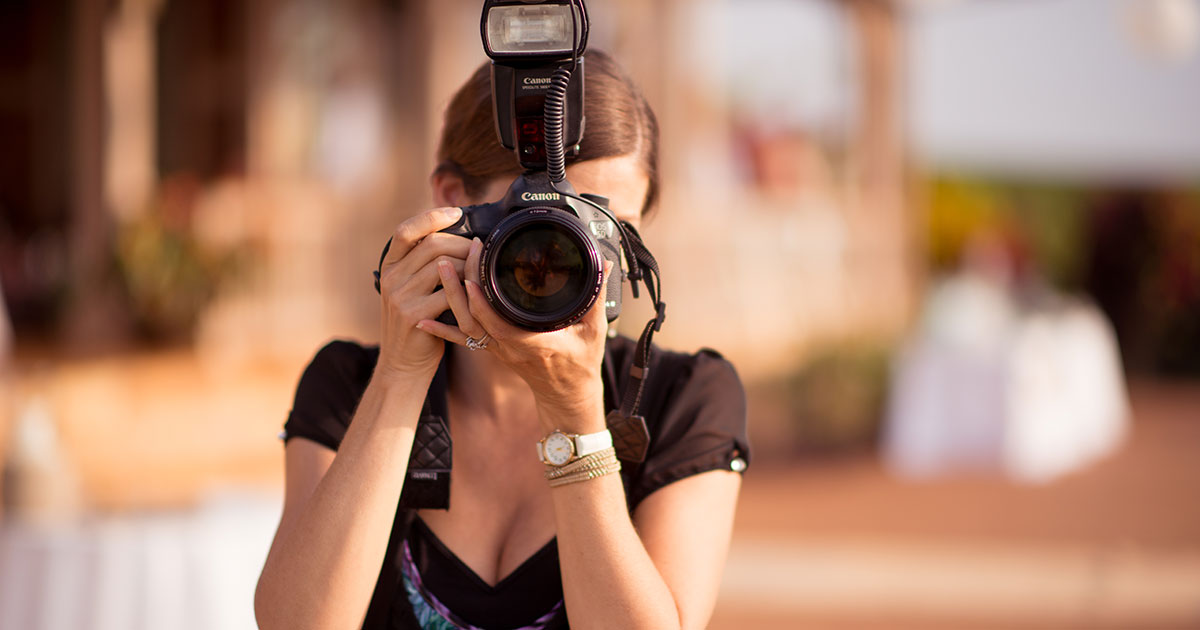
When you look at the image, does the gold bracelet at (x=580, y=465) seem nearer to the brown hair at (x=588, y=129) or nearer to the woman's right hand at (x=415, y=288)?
the woman's right hand at (x=415, y=288)

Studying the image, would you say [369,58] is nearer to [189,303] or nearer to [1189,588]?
[189,303]

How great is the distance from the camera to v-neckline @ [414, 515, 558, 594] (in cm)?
143

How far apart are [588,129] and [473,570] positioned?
1.90 ft

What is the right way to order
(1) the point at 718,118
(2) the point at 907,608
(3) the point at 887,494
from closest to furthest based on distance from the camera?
(2) the point at 907,608 → (3) the point at 887,494 → (1) the point at 718,118

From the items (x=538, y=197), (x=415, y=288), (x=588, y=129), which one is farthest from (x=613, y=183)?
(x=415, y=288)

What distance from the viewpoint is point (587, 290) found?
1.27 meters

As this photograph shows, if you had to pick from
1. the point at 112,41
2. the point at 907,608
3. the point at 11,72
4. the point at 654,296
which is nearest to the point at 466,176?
the point at 654,296

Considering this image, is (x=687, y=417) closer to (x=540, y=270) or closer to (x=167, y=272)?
(x=540, y=270)

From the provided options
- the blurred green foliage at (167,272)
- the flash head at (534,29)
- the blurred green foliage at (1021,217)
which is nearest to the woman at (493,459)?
the flash head at (534,29)

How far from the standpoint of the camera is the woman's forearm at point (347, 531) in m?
1.32

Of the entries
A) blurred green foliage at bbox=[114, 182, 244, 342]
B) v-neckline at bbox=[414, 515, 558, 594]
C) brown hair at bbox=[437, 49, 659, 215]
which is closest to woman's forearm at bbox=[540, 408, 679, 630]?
v-neckline at bbox=[414, 515, 558, 594]

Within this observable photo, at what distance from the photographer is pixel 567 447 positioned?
51.7 inches

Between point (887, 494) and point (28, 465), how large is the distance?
5108 mm

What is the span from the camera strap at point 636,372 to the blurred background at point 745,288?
4.29ft
